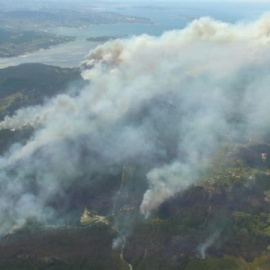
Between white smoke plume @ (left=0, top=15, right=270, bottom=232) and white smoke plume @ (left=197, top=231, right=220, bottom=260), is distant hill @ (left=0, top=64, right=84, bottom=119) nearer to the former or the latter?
white smoke plume @ (left=0, top=15, right=270, bottom=232)

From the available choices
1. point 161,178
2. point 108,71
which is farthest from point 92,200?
point 108,71

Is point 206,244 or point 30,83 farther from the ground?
point 206,244

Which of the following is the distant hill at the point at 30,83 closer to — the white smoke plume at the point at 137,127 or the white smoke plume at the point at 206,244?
the white smoke plume at the point at 137,127

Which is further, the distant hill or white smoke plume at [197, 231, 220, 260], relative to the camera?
the distant hill

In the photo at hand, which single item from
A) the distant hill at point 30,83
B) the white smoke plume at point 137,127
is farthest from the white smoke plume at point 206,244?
the distant hill at point 30,83

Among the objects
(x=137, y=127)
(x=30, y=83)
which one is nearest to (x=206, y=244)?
(x=137, y=127)

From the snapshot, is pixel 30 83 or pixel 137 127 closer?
pixel 137 127

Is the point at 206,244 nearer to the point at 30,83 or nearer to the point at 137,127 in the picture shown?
the point at 137,127

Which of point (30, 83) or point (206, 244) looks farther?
point (30, 83)

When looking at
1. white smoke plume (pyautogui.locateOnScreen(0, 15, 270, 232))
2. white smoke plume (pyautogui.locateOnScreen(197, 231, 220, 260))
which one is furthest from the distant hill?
white smoke plume (pyautogui.locateOnScreen(197, 231, 220, 260))

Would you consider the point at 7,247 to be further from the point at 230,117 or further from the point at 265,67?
the point at 265,67

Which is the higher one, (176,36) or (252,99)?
(176,36)
